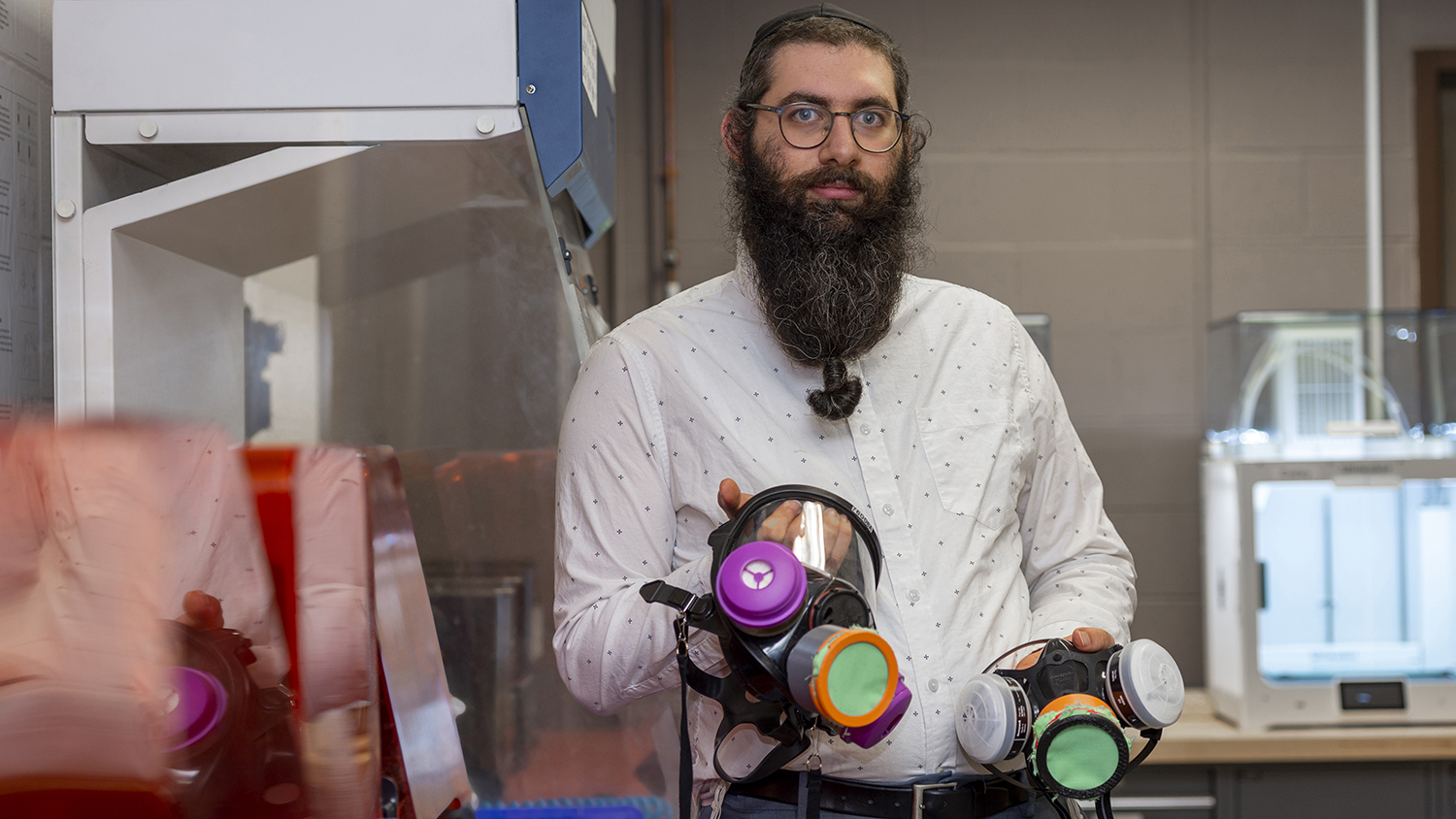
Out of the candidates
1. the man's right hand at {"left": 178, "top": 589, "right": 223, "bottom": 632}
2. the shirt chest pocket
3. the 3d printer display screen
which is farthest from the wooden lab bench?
the man's right hand at {"left": 178, "top": 589, "right": 223, "bottom": 632}

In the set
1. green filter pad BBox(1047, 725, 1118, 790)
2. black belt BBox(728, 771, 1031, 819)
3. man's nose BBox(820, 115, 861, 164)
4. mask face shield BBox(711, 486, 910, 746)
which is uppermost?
man's nose BBox(820, 115, 861, 164)

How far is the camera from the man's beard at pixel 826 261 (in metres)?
1.04

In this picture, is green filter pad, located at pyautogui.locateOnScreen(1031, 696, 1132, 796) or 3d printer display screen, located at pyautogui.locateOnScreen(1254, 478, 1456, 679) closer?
green filter pad, located at pyautogui.locateOnScreen(1031, 696, 1132, 796)

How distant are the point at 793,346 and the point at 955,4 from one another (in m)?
1.73

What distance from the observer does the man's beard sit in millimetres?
1042

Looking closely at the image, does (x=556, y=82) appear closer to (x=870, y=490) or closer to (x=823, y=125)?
(x=823, y=125)

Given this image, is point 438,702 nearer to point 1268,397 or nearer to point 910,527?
point 910,527

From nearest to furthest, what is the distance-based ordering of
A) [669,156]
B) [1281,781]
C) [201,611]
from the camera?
1. [201,611]
2. [1281,781]
3. [669,156]

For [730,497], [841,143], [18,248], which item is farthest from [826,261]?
[18,248]

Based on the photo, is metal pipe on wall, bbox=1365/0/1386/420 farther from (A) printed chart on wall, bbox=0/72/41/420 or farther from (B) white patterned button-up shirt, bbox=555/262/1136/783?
(A) printed chart on wall, bbox=0/72/41/420

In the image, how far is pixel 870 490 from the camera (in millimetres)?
1000

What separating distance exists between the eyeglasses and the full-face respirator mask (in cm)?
41

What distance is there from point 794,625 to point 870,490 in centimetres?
28

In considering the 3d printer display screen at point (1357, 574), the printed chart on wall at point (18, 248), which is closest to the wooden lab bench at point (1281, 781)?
the 3d printer display screen at point (1357, 574)
